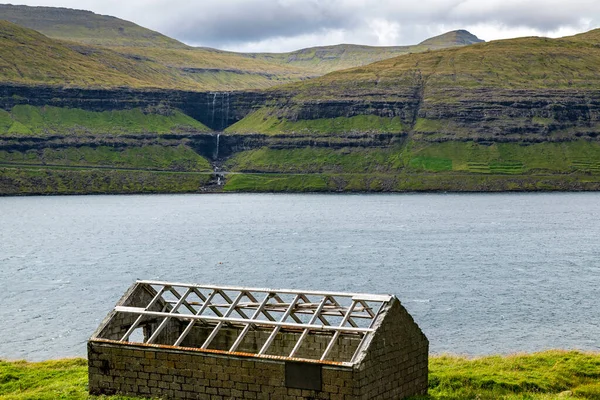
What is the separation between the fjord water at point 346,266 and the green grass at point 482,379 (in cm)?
1306

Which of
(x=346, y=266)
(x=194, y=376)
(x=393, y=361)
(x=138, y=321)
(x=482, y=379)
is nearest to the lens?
(x=393, y=361)

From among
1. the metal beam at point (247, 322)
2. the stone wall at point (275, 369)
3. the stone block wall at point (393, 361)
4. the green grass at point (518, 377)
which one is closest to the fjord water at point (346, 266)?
the green grass at point (518, 377)

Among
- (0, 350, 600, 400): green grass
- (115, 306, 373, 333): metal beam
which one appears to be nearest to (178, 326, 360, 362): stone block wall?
(115, 306, 373, 333): metal beam

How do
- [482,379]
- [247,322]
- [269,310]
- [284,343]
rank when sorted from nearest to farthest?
[247,322] < [284,343] < [482,379] < [269,310]

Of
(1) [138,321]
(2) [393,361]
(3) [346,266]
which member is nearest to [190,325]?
(1) [138,321]

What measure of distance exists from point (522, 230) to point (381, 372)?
129m

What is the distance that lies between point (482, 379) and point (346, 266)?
68.7m

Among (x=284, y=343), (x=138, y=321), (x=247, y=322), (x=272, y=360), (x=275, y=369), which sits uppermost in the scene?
(x=247, y=322)

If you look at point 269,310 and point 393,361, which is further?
point 269,310

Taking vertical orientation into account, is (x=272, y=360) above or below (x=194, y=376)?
above

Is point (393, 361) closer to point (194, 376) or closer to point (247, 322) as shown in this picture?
point (247, 322)

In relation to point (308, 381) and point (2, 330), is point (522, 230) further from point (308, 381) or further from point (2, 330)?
point (308, 381)

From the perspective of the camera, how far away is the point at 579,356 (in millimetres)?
43188

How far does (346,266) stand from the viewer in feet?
349
